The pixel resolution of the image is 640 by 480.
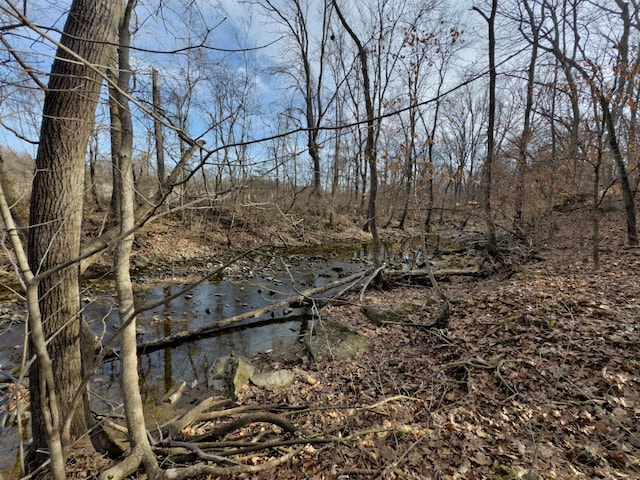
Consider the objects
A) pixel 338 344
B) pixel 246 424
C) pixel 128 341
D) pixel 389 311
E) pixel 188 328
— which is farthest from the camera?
pixel 188 328

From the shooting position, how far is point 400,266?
11156 mm

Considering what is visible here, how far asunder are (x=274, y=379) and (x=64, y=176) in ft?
11.7

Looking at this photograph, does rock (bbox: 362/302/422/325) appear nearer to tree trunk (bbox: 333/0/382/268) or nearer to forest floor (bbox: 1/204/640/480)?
forest floor (bbox: 1/204/640/480)

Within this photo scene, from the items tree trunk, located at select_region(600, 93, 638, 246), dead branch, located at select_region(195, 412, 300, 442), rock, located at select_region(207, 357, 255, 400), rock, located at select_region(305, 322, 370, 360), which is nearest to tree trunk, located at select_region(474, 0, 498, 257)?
tree trunk, located at select_region(600, 93, 638, 246)

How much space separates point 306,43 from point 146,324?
17.6 m

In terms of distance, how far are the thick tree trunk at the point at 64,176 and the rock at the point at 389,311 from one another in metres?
4.80

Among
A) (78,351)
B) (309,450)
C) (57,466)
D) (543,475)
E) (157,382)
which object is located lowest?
(157,382)

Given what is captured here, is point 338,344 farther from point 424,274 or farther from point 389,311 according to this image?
point 424,274

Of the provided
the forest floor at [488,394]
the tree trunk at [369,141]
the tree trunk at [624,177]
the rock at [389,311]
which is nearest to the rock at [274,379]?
the forest floor at [488,394]

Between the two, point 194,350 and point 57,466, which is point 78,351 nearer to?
point 57,466

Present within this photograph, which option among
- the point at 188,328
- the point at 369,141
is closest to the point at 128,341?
the point at 188,328

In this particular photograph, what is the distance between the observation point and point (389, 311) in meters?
6.17

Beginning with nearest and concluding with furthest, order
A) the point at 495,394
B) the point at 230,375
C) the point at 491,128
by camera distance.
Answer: the point at 495,394 → the point at 230,375 → the point at 491,128

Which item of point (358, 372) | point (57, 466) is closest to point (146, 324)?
point (358, 372)
